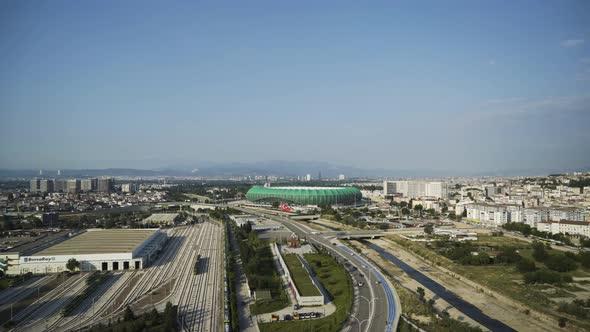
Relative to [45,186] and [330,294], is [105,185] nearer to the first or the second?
[45,186]

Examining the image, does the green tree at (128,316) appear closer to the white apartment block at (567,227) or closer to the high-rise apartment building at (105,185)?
the white apartment block at (567,227)

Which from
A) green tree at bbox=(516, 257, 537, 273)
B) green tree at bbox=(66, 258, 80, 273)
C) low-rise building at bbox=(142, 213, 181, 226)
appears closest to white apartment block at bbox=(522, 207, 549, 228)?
green tree at bbox=(516, 257, 537, 273)

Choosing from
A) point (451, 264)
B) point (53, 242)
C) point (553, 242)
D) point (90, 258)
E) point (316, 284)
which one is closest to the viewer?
point (316, 284)

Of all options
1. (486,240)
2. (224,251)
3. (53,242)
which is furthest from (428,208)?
(53,242)

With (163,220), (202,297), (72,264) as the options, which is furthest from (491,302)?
(163,220)

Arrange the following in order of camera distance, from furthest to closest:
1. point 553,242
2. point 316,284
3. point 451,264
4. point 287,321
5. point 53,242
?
point 553,242, point 53,242, point 451,264, point 316,284, point 287,321

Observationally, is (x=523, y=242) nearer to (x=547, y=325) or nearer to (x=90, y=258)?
(x=547, y=325)

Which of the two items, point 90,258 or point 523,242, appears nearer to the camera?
point 90,258
